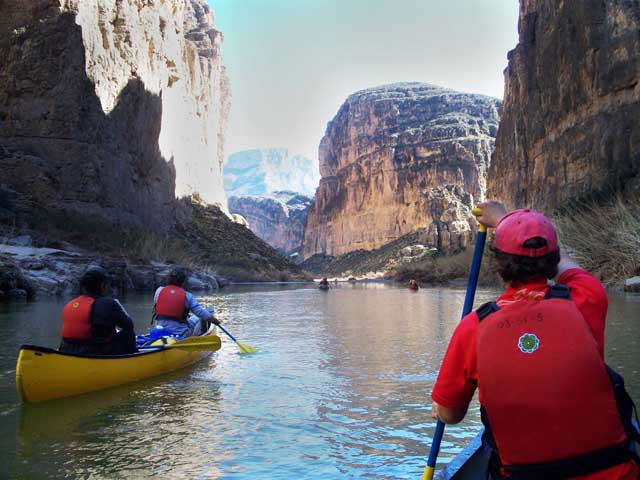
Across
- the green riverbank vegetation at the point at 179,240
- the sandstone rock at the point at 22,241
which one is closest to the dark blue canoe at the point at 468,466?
the sandstone rock at the point at 22,241

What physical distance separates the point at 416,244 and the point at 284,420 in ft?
243

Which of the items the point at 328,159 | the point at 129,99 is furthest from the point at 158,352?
the point at 328,159

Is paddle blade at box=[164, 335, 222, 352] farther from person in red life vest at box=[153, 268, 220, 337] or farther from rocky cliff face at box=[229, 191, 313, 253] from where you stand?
rocky cliff face at box=[229, 191, 313, 253]

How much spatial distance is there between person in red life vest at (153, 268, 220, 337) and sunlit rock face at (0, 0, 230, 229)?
2120 cm

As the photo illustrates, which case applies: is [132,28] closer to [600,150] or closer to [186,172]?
[186,172]

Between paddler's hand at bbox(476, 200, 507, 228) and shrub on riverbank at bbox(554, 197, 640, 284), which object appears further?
shrub on riverbank at bbox(554, 197, 640, 284)

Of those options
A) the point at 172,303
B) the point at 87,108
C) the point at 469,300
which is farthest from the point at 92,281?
the point at 87,108

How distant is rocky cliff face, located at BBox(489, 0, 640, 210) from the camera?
77.9ft

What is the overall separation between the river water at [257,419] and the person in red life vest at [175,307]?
0.69 meters

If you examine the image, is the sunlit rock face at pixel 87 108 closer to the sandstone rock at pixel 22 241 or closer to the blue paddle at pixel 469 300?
the sandstone rock at pixel 22 241

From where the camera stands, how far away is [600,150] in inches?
993

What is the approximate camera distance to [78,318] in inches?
248

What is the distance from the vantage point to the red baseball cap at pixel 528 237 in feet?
6.83

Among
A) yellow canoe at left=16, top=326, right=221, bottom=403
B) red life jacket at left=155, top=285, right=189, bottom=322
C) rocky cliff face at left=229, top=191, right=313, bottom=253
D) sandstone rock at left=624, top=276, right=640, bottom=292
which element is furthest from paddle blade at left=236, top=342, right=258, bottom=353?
rocky cliff face at left=229, top=191, right=313, bottom=253
